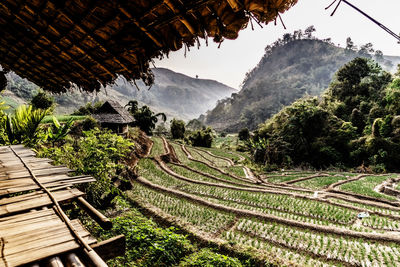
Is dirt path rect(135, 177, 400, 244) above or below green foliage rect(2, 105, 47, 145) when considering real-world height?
below

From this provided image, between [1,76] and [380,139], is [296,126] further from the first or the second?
[1,76]

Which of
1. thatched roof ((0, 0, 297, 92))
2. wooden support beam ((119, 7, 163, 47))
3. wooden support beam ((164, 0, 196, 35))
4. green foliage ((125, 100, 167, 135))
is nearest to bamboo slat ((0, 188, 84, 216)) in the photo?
thatched roof ((0, 0, 297, 92))

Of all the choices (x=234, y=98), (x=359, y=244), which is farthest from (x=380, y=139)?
(x=234, y=98)

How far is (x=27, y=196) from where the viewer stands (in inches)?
85.5

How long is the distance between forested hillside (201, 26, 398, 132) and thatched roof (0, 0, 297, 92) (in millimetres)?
84608

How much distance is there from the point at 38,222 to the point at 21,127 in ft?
20.9

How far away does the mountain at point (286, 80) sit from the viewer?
312ft

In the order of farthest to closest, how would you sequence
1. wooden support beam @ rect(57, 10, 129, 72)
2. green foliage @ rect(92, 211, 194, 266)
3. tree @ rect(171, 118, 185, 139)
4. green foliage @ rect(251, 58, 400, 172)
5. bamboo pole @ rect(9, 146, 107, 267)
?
tree @ rect(171, 118, 185, 139)
green foliage @ rect(251, 58, 400, 172)
green foliage @ rect(92, 211, 194, 266)
wooden support beam @ rect(57, 10, 129, 72)
bamboo pole @ rect(9, 146, 107, 267)

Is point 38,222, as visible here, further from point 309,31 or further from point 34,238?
point 309,31

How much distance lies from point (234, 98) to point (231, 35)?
378 feet

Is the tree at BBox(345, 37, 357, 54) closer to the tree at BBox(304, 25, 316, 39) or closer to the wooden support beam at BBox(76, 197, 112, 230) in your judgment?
the tree at BBox(304, 25, 316, 39)

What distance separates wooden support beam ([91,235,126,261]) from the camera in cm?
154

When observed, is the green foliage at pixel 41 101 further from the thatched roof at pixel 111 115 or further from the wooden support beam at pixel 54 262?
the wooden support beam at pixel 54 262

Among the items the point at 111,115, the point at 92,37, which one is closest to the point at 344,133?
the point at 111,115
